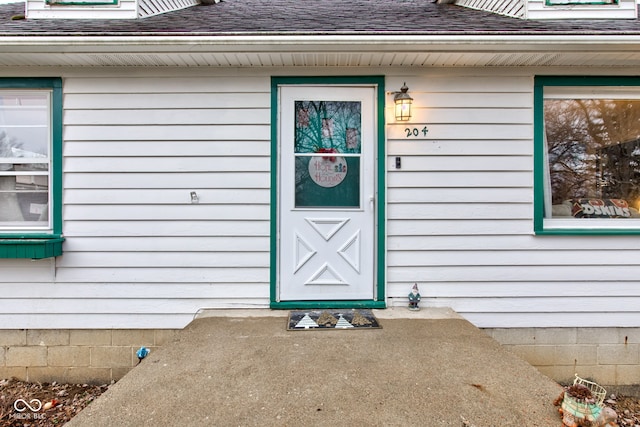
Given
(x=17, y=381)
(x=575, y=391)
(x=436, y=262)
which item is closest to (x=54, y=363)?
(x=17, y=381)

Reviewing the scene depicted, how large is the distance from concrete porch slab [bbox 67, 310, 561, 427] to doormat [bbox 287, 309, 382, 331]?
0.09 metres

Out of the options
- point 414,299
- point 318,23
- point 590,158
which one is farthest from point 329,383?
point 590,158

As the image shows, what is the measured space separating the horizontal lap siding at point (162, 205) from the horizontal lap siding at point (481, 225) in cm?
131

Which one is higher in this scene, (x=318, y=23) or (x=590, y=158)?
(x=318, y=23)

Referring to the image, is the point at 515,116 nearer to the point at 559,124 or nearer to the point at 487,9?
the point at 559,124

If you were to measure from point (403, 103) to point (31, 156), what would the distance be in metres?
3.35

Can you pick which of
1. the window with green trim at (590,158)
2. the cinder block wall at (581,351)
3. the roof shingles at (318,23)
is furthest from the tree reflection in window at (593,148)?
the cinder block wall at (581,351)

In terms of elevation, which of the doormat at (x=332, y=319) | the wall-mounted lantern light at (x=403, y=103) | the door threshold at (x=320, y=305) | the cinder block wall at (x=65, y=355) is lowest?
the cinder block wall at (x=65, y=355)

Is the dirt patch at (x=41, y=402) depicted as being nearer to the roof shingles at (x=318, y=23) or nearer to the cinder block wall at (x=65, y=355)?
the cinder block wall at (x=65, y=355)

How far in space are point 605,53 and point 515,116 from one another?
78 cm

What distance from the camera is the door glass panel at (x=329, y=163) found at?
3.03m

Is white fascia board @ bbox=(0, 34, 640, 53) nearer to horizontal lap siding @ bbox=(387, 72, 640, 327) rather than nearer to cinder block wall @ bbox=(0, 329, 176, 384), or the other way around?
horizontal lap siding @ bbox=(387, 72, 640, 327)

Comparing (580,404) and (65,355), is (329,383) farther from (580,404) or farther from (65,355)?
(65,355)

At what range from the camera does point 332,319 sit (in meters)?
2.71
